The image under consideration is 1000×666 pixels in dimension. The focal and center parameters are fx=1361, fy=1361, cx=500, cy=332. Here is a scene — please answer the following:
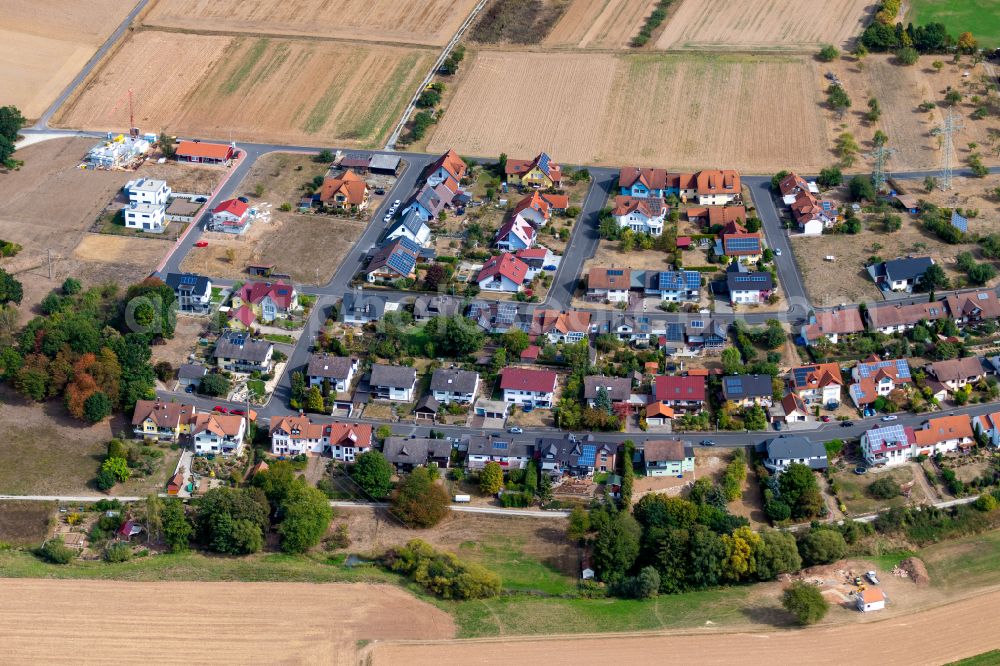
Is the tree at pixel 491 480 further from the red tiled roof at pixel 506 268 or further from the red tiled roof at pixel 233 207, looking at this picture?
the red tiled roof at pixel 233 207

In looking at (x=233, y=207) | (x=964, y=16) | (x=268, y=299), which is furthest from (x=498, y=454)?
(x=964, y=16)

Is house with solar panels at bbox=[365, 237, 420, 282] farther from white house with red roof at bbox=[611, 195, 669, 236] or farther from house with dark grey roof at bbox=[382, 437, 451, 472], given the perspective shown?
house with dark grey roof at bbox=[382, 437, 451, 472]

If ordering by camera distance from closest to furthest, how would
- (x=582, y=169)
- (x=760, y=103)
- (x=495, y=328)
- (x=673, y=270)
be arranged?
(x=495, y=328)
(x=673, y=270)
(x=582, y=169)
(x=760, y=103)

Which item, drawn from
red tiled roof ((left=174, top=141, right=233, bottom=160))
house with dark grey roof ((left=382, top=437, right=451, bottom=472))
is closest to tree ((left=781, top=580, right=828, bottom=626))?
house with dark grey roof ((left=382, top=437, right=451, bottom=472))

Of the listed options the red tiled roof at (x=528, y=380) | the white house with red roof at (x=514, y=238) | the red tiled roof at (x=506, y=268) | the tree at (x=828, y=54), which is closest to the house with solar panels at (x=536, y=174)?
the white house with red roof at (x=514, y=238)

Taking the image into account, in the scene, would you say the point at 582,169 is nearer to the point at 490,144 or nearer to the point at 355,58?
the point at 490,144

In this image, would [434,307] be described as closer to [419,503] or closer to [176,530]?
[419,503]

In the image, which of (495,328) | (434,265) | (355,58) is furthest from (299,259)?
(355,58)
